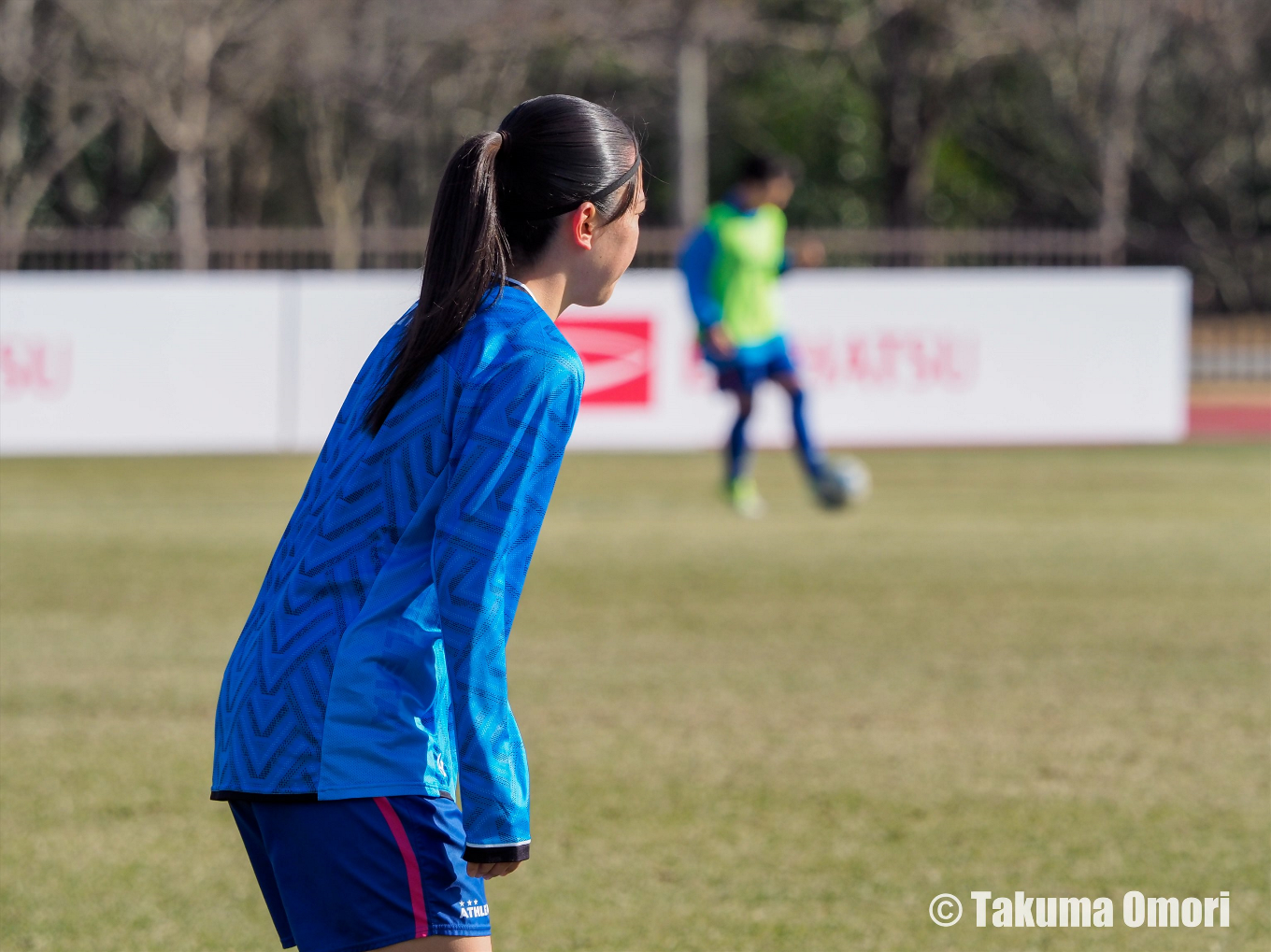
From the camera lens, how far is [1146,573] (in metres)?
9.74

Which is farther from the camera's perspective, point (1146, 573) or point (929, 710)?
point (1146, 573)

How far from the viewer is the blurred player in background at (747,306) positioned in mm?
12344

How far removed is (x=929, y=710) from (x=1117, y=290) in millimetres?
11358

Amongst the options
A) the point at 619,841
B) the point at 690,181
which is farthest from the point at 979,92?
the point at 619,841

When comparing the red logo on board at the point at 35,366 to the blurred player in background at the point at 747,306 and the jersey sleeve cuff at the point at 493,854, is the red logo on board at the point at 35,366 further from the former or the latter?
the jersey sleeve cuff at the point at 493,854

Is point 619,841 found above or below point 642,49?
below

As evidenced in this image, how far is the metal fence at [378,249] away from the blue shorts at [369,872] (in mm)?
17706

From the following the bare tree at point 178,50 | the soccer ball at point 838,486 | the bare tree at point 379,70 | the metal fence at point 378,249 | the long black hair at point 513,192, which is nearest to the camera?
the long black hair at point 513,192

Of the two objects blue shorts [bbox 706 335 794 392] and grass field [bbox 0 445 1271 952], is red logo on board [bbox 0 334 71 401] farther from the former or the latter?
blue shorts [bbox 706 335 794 392]

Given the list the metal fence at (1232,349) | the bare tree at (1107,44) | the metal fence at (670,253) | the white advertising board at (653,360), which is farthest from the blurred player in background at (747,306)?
the bare tree at (1107,44)

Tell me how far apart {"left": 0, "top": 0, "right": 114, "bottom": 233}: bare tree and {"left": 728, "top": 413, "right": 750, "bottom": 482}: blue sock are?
73.7 ft

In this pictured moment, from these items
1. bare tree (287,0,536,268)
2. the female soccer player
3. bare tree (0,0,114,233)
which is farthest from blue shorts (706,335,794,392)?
bare tree (0,0,114,233)

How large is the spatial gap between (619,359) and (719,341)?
360cm

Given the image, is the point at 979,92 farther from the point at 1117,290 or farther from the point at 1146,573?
the point at 1146,573
